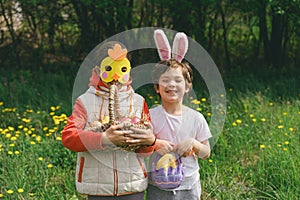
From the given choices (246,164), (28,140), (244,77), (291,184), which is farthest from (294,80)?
(28,140)

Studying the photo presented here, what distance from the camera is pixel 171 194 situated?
243 centimetres

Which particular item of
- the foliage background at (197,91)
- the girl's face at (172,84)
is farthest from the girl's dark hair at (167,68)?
the foliage background at (197,91)

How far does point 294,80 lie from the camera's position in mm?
6258

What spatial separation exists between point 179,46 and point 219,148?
6.19 ft

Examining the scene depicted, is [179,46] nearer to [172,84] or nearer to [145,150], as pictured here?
[172,84]

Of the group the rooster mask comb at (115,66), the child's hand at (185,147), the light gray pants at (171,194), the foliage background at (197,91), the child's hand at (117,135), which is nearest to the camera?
the child's hand at (117,135)

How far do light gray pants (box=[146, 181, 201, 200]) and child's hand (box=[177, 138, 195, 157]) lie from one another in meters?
0.23

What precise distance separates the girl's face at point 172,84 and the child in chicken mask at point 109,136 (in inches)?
4.8

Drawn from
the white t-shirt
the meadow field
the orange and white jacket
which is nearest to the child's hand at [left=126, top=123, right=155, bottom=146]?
the orange and white jacket

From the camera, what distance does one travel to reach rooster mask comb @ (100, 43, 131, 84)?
7.14ft

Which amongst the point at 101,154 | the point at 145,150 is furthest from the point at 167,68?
the point at 101,154

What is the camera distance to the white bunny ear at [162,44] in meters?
2.34

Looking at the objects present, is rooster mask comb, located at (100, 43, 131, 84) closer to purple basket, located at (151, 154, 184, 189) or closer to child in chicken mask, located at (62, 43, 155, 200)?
child in chicken mask, located at (62, 43, 155, 200)

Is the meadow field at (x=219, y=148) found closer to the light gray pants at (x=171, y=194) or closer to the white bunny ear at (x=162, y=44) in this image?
the white bunny ear at (x=162, y=44)
